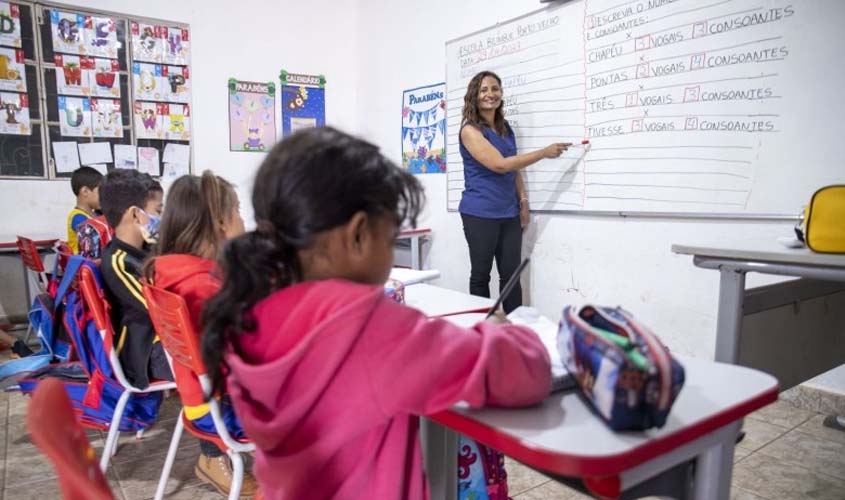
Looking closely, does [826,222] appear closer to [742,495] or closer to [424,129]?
[742,495]

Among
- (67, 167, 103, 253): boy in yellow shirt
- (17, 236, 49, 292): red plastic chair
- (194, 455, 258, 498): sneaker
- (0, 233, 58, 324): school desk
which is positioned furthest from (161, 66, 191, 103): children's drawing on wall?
(194, 455, 258, 498): sneaker

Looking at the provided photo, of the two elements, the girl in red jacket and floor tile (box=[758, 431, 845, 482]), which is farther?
floor tile (box=[758, 431, 845, 482])

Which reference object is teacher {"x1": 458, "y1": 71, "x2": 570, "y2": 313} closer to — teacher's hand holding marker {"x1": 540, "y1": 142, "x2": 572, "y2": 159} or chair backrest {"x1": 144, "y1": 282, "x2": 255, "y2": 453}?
teacher's hand holding marker {"x1": 540, "y1": 142, "x2": 572, "y2": 159}

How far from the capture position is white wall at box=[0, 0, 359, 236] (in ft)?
12.6

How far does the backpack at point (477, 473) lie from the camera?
1.28m

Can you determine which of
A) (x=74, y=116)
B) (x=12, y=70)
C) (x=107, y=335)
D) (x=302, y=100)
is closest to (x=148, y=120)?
(x=74, y=116)

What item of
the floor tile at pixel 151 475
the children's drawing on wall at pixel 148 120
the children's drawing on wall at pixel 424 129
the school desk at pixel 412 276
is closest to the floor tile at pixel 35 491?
the floor tile at pixel 151 475

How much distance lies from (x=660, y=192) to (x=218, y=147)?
11.1ft

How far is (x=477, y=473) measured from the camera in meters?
1.30

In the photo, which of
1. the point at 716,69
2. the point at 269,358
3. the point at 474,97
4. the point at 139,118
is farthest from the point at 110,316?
the point at 139,118

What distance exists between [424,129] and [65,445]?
12.4 ft

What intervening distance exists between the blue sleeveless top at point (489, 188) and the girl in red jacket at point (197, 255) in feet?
5.25

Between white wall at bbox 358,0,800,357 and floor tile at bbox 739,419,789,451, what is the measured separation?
1.16 ft

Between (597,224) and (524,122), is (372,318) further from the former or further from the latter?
(524,122)
